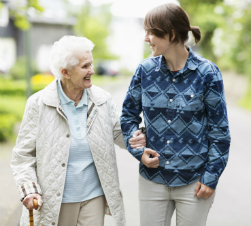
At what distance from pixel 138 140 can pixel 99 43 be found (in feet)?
108

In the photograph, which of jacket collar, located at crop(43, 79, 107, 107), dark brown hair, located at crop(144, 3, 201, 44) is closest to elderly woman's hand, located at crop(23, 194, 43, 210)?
jacket collar, located at crop(43, 79, 107, 107)

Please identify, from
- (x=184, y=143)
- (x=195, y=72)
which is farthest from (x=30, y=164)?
(x=195, y=72)

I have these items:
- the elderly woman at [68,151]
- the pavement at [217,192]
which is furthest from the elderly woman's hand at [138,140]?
the pavement at [217,192]

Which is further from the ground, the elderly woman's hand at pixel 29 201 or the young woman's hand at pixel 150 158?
the young woman's hand at pixel 150 158

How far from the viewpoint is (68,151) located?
8.39 feet

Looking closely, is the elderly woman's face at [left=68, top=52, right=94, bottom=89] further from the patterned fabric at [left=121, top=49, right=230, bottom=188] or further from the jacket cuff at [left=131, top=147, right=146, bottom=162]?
the jacket cuff at [left=131, top=147, right=146, bottom=162]

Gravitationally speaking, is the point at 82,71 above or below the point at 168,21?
below

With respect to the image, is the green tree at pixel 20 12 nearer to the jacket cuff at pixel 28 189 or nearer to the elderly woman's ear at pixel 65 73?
the elderly woman's ear at pixel 65 73

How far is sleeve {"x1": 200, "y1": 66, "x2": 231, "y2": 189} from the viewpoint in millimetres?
2303

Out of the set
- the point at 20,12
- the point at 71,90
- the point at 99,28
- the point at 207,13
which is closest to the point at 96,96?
the point at 71,90

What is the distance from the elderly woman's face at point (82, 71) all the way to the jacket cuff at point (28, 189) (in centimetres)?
74

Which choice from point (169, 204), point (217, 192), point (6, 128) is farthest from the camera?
point (6, 128)

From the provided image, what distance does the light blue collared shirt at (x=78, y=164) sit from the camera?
259cm

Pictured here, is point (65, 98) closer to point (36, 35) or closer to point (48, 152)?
point (48, 152)
